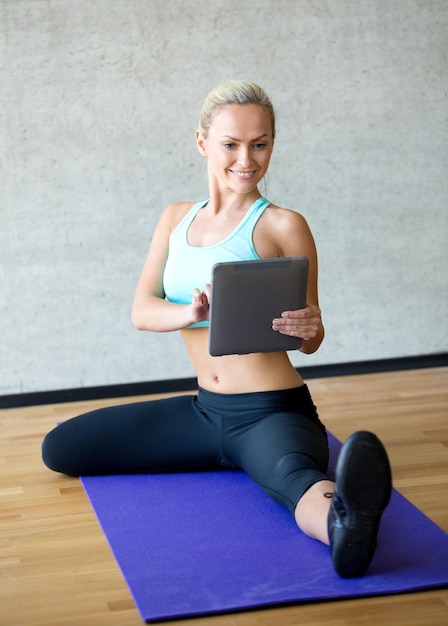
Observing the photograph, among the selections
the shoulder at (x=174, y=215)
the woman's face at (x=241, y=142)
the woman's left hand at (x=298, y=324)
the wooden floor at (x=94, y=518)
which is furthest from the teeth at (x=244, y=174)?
the wooden floor at (x=94, y=518)

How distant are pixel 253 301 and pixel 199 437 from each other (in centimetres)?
51

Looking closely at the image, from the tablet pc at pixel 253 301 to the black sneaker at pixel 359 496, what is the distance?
1.73 feet

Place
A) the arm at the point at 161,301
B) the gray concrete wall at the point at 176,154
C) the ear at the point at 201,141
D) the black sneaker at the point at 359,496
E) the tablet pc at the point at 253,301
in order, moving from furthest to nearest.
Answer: the gray concrete wall at the point at 176,154
the ear at the point at 201,141
the arm at the point at 161,301
the tablet pc at the point at 253,301
the black sneaker at the point at 359,496

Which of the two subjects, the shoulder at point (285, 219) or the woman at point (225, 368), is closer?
the woman at point (225, 368)

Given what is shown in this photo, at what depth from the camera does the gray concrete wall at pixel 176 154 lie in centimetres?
379

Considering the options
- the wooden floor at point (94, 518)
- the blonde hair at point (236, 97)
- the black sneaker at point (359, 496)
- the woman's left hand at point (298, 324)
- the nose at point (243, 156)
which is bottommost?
the wooden floor at point (94, 518)

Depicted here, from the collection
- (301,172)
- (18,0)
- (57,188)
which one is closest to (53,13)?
(18,0)

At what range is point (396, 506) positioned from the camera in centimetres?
262

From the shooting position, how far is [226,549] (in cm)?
235

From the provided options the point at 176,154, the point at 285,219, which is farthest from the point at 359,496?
the point at 176,154

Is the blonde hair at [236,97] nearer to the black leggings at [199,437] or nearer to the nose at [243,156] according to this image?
the nose at [243,156]

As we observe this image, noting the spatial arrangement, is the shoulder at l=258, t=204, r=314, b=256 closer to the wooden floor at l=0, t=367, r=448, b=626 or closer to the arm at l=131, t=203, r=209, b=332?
the arm at l=131, t=203, r=209, b=332

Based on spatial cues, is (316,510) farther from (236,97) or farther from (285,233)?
(236,97)

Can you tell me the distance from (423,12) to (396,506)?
7.44 ft
